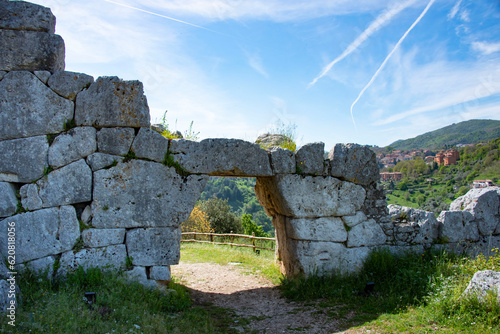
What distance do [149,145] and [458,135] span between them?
3970 cm

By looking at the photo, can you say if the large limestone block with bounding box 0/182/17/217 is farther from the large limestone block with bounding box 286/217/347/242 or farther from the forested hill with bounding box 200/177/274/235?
the forested hill with bounding box 200/177/274/235

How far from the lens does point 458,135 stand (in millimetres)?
36344

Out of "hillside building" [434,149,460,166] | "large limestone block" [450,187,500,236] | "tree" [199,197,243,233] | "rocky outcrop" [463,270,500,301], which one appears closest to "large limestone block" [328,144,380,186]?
"large limestone block" [450,187,500,236]

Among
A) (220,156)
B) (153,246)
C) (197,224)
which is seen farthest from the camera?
(197,224)

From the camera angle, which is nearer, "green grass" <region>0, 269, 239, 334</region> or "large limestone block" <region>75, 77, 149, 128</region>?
"green grass" <region>0, 269, 239, 334</region>

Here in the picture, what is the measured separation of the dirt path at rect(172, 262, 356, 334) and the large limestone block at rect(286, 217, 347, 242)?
138 cm

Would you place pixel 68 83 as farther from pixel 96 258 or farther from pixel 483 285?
pixel 483 285

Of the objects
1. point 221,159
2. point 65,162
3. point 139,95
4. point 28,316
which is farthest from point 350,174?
point 28,316

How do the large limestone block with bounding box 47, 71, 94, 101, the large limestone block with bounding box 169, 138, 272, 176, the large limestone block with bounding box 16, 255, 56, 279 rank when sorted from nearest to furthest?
the large limestone block with bounding box 16, 255, 56, 279, the large limestone block with bounding box 47, 71, 94, 101, the large limestone block with bounding box 169, 138, 272, 176

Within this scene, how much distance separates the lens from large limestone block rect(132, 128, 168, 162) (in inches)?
237

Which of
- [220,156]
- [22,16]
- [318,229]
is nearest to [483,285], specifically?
[318,229]

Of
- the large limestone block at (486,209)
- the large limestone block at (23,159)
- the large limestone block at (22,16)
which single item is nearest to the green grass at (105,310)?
the large limestone block at (23,159)

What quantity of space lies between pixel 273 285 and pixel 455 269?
392cm

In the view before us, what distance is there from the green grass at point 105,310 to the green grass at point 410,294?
82.9 inches
